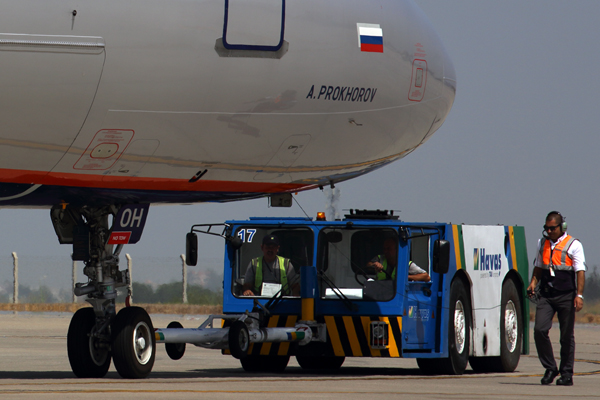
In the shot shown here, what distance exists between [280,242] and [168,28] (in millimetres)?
5078

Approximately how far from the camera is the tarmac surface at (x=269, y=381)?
11914 mm

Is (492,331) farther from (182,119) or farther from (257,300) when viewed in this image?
(182,119)

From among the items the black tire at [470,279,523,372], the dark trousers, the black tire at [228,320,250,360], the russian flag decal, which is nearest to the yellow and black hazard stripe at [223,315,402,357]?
the black tire at [228,320,250,360]

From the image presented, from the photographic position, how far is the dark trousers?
14312 mm

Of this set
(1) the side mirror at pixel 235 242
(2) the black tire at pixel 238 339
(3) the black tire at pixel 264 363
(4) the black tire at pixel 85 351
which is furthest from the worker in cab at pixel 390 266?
(4) the black tire at pixel 85 351

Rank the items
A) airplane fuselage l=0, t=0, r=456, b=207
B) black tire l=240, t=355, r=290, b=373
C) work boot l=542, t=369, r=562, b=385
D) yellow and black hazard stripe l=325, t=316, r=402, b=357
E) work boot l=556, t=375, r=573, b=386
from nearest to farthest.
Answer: airplane fuselage l=0, t=0, r=456, b=207 → work boot l=556, t=375, r=573, b=386 → work boot l=542, t=369, r=562, b=385 → yellow and black hazard stripe l=325, t=316, r=402, b=357 → black tire l=240, t=355, r=290, b=373

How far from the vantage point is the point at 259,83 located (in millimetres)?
12219

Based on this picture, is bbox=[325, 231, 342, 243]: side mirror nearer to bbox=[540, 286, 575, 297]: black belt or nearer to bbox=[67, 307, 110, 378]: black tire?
bbox=[540, 286, 575, 297]: black belt

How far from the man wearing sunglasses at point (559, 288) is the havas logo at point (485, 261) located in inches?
75.3

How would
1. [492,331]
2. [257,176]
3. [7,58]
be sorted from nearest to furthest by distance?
1. [7,58]
2. [257,176]
3. [492,331]

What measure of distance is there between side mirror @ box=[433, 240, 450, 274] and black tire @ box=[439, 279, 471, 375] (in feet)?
4.71

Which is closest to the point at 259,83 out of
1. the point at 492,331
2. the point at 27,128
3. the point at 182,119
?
the point at 182,119

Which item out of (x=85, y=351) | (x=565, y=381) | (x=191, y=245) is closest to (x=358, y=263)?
(x=191, y=245)

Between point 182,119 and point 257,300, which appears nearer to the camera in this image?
point 182,119
